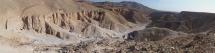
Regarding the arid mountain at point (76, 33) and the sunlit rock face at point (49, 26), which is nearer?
the arid mountain at point (76, 33)

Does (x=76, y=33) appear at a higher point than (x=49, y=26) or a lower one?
lower

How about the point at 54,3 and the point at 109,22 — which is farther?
the point at 109,22

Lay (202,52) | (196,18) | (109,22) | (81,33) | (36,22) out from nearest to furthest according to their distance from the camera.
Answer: (202,52) < (36,22) < (81,33) < (109,22) < (196,18)

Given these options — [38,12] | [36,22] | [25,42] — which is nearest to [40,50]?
[25,42]

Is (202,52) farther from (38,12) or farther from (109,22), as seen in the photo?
(109,22)

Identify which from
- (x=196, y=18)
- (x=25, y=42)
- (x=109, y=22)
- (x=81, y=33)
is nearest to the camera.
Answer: (x=25, y=42)

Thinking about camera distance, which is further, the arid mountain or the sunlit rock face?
the sunlit rock face

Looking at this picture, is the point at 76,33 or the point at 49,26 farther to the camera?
the point at 76,33
